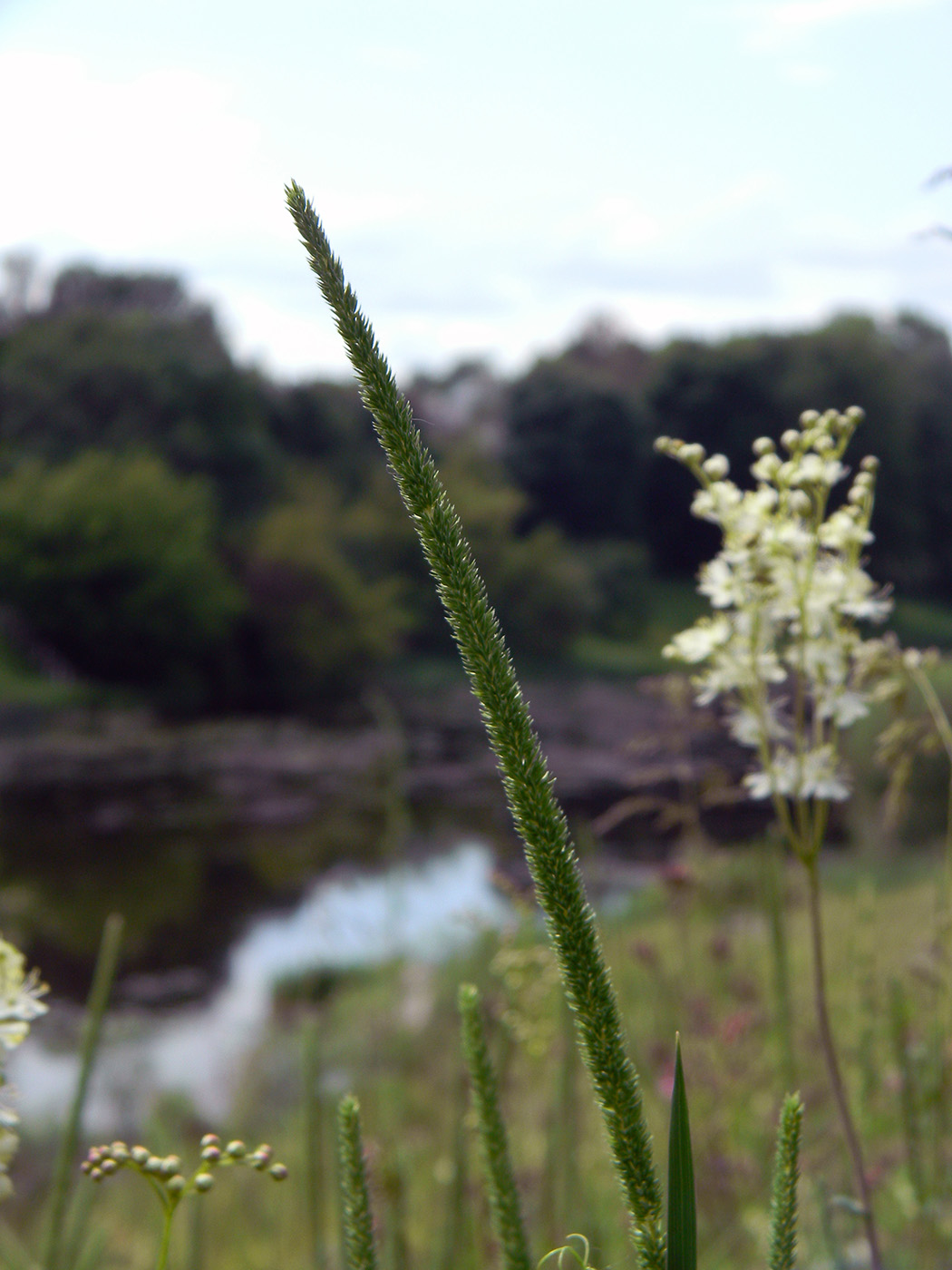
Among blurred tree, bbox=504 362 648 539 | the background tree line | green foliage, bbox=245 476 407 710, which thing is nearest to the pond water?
green foliage, bbox=245 476 407 710

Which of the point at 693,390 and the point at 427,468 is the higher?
the point at 693,390

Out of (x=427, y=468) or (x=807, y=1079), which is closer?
(x=427, y=468)

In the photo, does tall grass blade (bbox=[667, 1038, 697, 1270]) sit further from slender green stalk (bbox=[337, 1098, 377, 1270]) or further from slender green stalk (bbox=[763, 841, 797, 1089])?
slender green stalk (bbox=[763, 841, 797, 1089])

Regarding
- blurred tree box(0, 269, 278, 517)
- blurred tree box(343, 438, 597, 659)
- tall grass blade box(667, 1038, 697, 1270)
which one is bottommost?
tall grass blade box(667, 1038, 697, 1270)

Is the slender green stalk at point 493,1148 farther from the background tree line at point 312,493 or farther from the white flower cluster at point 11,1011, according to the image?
the background tree line at point 312,493

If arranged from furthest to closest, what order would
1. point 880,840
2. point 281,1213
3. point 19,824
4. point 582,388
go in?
point 582,388 → point 19,824 → point 880,840 → point 281,1213

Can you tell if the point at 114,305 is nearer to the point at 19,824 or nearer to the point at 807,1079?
the point at 19,824

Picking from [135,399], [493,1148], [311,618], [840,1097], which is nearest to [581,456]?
[311,618]

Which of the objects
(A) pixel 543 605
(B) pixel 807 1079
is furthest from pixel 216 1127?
(A) pixel 543 605
